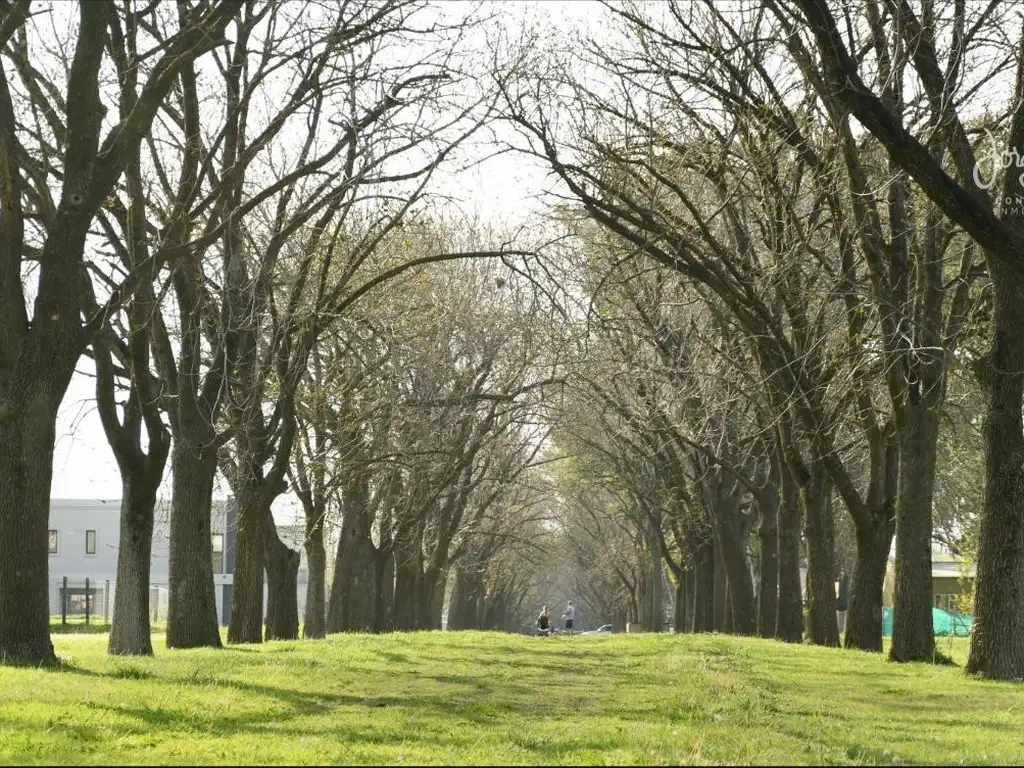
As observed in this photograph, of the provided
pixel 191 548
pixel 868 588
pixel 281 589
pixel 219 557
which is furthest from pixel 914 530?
pixel 219 557

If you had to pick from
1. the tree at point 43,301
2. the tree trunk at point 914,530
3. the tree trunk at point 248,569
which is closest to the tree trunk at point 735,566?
the tree trunk at point 248,569

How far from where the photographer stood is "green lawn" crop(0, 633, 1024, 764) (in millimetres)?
8469

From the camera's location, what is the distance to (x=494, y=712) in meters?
11.5

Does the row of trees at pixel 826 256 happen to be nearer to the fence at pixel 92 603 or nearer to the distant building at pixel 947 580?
the distant building at pixel 947 580

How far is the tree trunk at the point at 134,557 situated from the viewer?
19.5 m

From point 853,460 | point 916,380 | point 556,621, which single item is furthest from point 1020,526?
point 556,621

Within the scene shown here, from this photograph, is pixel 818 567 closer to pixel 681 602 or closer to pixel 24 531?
pixel 24 531

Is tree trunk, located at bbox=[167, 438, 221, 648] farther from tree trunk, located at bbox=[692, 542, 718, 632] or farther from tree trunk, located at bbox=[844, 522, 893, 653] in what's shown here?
tree trunk, located at bbox=[692, 542, 718, 632]

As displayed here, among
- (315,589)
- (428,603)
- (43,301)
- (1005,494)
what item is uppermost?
(43,301)

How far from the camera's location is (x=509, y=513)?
56156 mm

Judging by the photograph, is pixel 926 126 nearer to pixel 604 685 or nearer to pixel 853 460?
pixel 604 685

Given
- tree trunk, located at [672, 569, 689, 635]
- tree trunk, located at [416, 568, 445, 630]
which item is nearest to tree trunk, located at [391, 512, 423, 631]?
tree trunk, located at [416, 568, 445, 630]

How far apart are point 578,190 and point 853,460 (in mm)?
18751

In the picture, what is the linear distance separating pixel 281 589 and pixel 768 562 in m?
10.7
